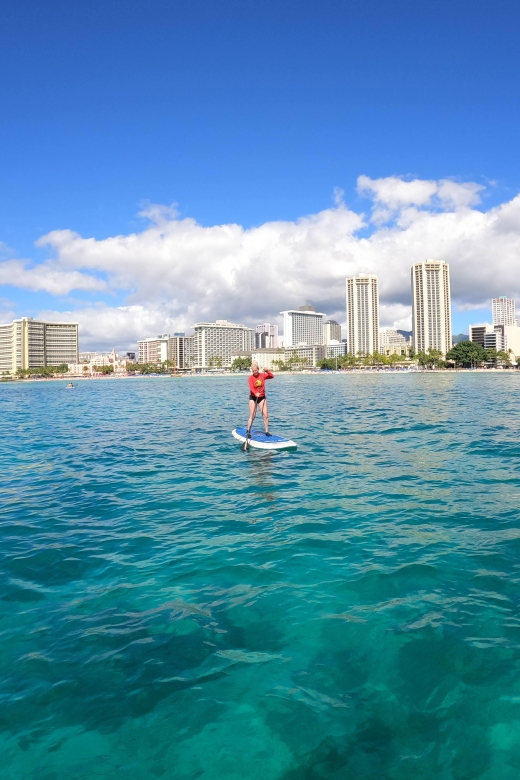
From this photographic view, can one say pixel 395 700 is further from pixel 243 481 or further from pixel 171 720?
pixel 243 481

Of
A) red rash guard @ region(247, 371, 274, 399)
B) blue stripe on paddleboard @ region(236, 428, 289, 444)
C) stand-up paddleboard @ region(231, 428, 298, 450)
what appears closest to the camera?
stand-up paddleboard @ region(231, 428, 298, 450)

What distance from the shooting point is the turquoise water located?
4461 millimetres

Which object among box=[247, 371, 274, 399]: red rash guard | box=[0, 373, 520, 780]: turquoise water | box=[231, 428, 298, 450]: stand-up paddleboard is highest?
box=[247, 371, 274, 399]: red rash guard

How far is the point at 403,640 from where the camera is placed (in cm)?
599

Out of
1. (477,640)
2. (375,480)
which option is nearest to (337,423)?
(375,480)

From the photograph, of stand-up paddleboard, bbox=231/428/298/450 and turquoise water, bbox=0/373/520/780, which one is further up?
stand-up paddleboard, bbox=231/428/298/450

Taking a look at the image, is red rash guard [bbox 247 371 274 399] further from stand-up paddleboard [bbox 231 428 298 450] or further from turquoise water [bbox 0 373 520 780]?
turquoise water [bbox 0 373 520 780]

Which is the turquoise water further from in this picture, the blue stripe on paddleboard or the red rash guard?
the red rash guard

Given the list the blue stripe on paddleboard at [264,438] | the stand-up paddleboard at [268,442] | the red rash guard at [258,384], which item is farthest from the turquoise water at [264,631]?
the red rash guard at [258,384]

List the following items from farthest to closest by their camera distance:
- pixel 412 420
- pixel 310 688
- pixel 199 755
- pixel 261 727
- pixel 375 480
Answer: pixel 412 420 → pixel 375 480 → pixel 310 688 → pixel 261 727 → pixel 199 755

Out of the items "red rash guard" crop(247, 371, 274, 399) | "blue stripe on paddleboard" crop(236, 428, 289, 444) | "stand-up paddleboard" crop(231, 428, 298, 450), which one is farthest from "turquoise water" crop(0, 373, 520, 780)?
"red rash guard" crop(247, 371, 274, 399)

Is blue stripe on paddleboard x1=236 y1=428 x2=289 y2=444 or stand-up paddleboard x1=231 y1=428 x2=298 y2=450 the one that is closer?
stand-up paddleboard x1=231 y1=428 x2=298 y2=450

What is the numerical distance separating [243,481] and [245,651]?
9.17 m

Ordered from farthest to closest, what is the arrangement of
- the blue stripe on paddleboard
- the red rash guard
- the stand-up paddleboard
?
the red rash guard, the blue stripe on paddleboard, the stand-up paddleboard
